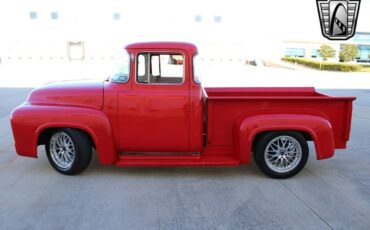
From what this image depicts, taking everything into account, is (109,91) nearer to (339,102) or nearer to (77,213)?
(77,213)

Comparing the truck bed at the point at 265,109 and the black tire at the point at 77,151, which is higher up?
the truck bed at the point at 265,109

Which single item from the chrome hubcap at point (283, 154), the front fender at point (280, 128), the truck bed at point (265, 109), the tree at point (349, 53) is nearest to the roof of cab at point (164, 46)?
the truck bed at point (265, 109)

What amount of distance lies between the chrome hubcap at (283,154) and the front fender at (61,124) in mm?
2143

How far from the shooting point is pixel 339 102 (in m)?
5.23

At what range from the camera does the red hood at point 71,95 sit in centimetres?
520

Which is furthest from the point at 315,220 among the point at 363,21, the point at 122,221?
the point at 363,21

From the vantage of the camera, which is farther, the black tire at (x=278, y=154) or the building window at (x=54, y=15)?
the building window at (x=54, y=15)

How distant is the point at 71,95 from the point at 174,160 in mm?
1691

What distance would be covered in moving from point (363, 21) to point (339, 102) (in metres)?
67.5

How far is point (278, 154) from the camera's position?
5.25m

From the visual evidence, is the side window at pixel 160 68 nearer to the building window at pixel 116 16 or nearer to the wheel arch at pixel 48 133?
the wheel arch at pixel 48 133

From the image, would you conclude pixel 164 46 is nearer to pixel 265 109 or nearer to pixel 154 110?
pixel 154 110

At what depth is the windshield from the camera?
5.20 m

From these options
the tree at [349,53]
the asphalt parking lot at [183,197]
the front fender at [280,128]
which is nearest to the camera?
the asphalt parking lot at [183,197]
